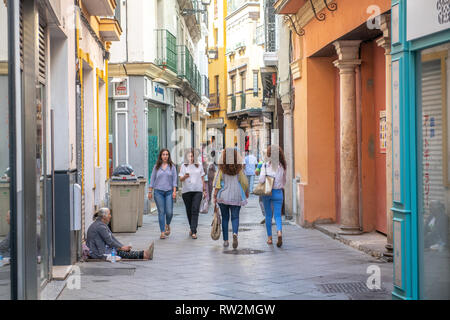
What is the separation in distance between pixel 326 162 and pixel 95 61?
5.34 m

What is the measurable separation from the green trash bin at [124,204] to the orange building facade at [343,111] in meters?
3.62

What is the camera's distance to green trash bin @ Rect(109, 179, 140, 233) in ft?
47.4

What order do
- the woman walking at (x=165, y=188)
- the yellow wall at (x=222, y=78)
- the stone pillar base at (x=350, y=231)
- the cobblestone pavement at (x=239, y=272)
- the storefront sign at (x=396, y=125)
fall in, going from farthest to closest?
the yellow wall at (x=222, y=78) → the woman walking at (x=165, y=188) → the stone pillar base at (x=350, y=231) → the cobblestone pavement at (x=239, y=272) → the storefront sign at (x=396, y=125)

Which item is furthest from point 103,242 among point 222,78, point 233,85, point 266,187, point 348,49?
point 222,78

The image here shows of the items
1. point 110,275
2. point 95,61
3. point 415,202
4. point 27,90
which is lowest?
point 110,275

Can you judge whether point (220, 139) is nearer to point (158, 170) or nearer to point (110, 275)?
point (158, 170)

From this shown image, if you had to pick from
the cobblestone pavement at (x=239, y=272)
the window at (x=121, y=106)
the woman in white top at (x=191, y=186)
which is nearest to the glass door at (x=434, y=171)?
the cobblestone pavement at (x=239, y=272)

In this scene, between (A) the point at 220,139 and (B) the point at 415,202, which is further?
(A) the point at 220,139

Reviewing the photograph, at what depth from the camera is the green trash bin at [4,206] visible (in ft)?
17.4

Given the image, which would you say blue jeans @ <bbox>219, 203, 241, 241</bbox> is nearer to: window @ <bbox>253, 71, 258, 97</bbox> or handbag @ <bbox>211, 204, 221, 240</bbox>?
handbag @ <bbox>211, 204, 221, 240</bbox>

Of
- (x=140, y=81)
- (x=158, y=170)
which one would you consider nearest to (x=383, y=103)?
(x=158, y=170)

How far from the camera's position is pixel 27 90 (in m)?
6.33

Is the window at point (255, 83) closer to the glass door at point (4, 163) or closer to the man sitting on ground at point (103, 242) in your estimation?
the man sitting on ground at point (103, 242)

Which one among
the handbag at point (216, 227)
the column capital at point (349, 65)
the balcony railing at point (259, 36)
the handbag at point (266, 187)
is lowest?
the handbag at point (216, 227)
